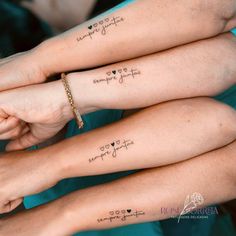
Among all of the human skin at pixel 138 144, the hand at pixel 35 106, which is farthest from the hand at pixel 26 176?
the hand at pixel 35 106

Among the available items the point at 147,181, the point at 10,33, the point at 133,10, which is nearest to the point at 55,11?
the point at 10,33

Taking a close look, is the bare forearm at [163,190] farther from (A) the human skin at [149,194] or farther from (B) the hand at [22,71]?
(B) the hand at [22,71]

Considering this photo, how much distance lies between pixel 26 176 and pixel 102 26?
1.43 ft

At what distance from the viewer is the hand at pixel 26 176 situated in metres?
0.96

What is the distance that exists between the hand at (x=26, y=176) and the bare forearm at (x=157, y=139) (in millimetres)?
36

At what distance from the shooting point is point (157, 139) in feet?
2.96

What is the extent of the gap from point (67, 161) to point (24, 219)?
0.21 metres

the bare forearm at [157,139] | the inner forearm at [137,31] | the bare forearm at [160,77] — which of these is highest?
the inner forearm at [137,31]

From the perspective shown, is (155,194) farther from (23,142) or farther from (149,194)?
(23,142)

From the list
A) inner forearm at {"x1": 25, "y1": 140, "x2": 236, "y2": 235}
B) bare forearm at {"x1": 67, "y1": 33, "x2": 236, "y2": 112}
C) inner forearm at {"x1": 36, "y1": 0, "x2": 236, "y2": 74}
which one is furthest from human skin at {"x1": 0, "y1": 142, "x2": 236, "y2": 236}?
inner forearm at {"x1": 36, "y1": 0, "x2": 236, "y2": 74}

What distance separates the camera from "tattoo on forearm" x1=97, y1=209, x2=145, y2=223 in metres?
0.92

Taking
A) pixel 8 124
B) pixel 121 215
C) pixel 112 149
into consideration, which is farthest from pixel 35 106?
pixel 121 215

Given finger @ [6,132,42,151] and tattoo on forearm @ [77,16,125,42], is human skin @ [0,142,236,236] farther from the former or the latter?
tattoo on forearm @ [77,16,125,42]

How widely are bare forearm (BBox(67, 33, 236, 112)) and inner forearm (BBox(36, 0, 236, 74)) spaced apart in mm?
28
